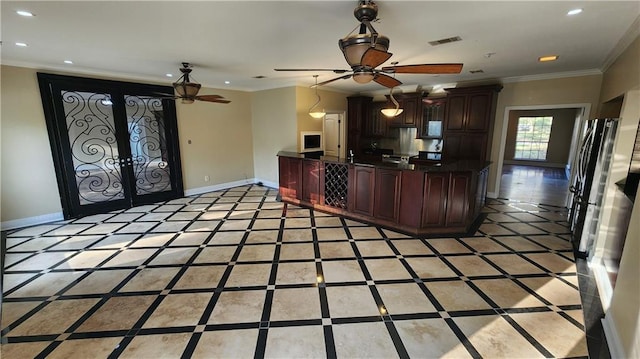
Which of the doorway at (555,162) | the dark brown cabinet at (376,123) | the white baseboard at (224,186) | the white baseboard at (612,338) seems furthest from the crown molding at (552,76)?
the white baseboard at (224,186)

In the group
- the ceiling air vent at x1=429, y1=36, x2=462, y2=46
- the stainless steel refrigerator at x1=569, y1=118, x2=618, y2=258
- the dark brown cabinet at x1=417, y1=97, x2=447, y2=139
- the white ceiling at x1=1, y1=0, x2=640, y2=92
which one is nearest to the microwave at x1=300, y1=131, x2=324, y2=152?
the white ceiling at x1=1, y1=0, x2=640, y2=92

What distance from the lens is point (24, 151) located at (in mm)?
4125

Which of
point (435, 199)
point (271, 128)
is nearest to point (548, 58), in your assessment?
point (435, 199)

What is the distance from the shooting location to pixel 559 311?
230 cm

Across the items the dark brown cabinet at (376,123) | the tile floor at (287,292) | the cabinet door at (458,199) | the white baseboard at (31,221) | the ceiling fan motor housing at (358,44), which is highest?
the ceiling fan motor housing at (358,44)

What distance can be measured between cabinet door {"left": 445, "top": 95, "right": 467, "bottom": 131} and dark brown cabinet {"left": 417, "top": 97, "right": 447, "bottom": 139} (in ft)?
0.56

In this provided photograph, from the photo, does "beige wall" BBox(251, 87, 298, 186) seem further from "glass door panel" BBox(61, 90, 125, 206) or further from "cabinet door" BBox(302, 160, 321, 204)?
"glass door panel" BBox(61, 90, 125, 206)

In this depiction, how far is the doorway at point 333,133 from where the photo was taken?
278 inches

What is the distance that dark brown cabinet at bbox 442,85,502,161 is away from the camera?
207 inches

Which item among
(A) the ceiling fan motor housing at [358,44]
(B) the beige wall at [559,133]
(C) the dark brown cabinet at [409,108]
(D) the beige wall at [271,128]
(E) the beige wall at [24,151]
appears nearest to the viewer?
(A) the ceiling fan motor housing at [358,44]

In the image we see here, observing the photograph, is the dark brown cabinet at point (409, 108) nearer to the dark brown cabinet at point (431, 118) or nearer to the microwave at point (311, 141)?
the dark brown cabinet at point (431, 118)

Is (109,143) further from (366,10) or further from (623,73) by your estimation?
(623,73)

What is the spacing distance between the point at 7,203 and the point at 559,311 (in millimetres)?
7168

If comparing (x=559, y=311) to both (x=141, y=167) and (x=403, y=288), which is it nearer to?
(x=403, y=288)
